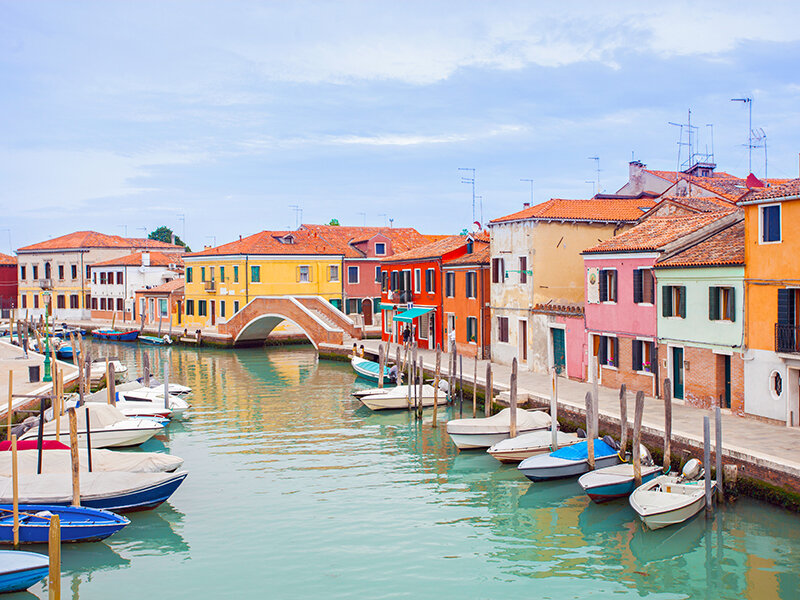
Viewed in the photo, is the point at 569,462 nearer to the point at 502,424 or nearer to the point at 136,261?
the point at 502,424

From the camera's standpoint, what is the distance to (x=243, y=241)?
50781 millimetres

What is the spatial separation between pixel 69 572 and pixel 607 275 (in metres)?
16.0

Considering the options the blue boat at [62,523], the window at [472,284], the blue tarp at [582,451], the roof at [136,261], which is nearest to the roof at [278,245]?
the roof at [136,261]

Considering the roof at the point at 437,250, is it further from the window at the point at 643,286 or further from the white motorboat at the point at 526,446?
the white motorboat at the point at 526,446

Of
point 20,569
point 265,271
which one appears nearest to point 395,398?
point 20,569

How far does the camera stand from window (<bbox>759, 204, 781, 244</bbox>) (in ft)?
53.9

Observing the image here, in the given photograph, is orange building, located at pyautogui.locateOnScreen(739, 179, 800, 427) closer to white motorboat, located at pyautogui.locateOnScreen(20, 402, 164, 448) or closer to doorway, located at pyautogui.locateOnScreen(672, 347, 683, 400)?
doorway, located at pyautogui.locateOnScreen(672, 347, 683, 400)

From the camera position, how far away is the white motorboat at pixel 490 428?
1889 centimetres

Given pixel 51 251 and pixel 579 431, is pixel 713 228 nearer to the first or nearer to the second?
pixel 579 431

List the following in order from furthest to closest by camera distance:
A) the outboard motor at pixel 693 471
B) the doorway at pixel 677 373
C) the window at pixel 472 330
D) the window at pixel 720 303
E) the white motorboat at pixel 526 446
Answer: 1. the window at pixel 472 330
2. the doorway at pixel 677 373
3. the window at pixel 720 303
4. the white motorboat at pixel 526 446
5. the outboard motor at pixel 693 471

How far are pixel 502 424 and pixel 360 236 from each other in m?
35.4

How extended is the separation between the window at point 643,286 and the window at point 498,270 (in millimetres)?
7621

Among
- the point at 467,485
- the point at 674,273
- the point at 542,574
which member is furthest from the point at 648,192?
the point at 542,574

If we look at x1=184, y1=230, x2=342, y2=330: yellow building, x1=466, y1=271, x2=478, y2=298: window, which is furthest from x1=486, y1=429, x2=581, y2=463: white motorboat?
x1=184, y1=230, x2=342, y2=330: yellow building
